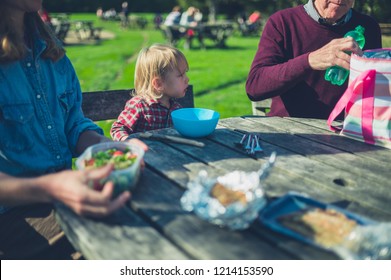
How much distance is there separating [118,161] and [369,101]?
125 centimetres

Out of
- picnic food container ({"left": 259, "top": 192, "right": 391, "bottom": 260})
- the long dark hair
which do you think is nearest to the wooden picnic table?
picnic food container ({"left": 259, "top": 192, "right": 391, "bottom": 260})

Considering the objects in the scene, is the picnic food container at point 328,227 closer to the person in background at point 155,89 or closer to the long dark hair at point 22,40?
the long dark hair at point 22,40

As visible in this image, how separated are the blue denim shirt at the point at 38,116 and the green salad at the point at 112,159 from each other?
0.52 m

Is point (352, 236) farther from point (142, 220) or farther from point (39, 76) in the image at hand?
point (39, 76)

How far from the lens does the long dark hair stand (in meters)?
1.66

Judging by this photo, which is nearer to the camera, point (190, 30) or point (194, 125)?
point (194, 125)

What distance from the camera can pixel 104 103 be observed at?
8.50ft

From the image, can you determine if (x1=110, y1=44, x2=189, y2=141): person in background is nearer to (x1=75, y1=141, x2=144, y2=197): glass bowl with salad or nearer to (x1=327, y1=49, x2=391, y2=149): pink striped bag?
(x1=75, y1=141, x2=144, y2=197): glass bowl with salad

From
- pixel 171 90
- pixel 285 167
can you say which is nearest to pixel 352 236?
pixel 285 167

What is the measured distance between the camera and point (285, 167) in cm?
160

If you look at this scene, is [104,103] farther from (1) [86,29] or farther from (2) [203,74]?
(1) [86,29]

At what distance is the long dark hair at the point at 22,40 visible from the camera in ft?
5.45

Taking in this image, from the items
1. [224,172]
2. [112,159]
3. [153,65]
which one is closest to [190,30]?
[153,65]

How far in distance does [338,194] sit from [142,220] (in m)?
0.71
